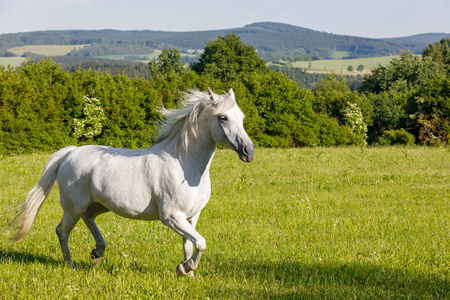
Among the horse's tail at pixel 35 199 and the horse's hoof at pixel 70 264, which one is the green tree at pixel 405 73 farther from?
the horse's hoof at pixel 70 264

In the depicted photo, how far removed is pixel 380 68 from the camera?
223 ft

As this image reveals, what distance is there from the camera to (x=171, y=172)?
5.54m

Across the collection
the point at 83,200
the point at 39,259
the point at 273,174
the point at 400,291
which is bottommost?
the point at 273,174

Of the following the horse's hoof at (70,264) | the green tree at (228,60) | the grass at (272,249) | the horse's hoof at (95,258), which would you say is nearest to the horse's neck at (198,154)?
the grass at (272,249)

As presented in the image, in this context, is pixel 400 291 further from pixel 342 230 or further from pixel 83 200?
pixel 83 200

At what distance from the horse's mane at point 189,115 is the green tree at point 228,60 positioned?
46.0 meters

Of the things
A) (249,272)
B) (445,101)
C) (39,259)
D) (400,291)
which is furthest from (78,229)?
(445,101)

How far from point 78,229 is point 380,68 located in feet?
A: 220

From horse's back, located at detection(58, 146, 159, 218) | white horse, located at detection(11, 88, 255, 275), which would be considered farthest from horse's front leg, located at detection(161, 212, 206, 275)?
horse's back, located at detection(58, 146, 159, 218)

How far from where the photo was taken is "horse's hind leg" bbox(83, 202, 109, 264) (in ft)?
21.0

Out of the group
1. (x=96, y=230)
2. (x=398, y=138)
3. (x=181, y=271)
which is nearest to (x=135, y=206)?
(x=181, y=271)

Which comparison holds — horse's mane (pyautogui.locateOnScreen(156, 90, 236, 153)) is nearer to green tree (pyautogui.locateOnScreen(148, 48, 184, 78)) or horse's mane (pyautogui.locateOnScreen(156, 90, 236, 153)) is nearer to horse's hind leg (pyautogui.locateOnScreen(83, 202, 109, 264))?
horse's hind leg (pyautogui.locateOnScreen(83, 202, 109, 264))

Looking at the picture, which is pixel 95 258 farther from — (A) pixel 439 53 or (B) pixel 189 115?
(A) pixel 439 53

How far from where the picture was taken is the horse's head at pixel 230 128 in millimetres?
5074
